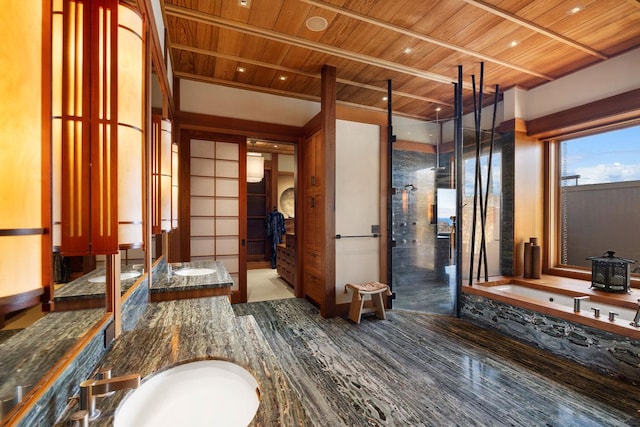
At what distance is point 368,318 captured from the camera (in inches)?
134

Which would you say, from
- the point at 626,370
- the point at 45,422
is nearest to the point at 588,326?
the point at 626,370

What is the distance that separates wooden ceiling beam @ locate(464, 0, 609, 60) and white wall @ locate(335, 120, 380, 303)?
1.70 metres

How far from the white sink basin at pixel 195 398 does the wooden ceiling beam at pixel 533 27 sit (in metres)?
3.05

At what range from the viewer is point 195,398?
885 mm

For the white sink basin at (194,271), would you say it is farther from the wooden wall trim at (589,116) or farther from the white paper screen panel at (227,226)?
the wooden wall trim at (589,116)

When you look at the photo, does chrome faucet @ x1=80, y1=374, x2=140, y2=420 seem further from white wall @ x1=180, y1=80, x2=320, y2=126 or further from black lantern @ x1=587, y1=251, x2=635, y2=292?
black lantern @ x1=587, y1=251, x2=635, y2=292

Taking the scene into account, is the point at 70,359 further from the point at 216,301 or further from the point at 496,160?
the point at 496,160

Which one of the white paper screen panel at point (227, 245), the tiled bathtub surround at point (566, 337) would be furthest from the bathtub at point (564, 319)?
the white paper screen panel at point (227, 245)

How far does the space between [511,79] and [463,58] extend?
94 centimetres

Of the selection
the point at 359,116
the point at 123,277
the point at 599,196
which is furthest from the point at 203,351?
the point at 599,196

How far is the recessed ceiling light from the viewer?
248 cm

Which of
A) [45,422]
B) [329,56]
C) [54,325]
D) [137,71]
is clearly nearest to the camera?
[45,422]

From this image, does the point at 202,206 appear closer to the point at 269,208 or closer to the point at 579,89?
the point at 269,208

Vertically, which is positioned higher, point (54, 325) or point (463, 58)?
point (463, 58)
